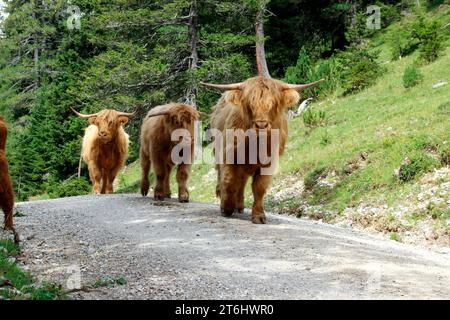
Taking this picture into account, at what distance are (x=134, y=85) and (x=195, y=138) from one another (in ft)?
35.3

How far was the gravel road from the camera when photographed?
15.9ft

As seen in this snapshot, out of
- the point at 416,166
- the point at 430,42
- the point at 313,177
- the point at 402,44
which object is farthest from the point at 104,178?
the point at 402,44

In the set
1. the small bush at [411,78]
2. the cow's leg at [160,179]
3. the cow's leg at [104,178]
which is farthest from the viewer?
the small bush at [411,78]

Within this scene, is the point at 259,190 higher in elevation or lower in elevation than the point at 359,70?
lower

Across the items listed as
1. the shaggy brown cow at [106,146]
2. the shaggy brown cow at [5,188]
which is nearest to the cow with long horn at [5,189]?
the shaggy brown cow at [5,188]

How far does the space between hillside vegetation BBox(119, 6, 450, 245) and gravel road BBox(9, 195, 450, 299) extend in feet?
5.14

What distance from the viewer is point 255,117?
305 inches

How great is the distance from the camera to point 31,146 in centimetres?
2848

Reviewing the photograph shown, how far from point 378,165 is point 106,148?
5.74m

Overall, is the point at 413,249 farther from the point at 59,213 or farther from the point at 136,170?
the point at 136,170

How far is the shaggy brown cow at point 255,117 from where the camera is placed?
7.77 m

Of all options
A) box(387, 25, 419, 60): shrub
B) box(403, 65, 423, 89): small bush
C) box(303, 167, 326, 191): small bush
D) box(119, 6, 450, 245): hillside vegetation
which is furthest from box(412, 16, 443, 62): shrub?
box(303, 167, 326, 191): small bush

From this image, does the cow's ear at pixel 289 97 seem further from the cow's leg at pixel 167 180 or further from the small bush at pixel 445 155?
the small bush at pixel 445 155

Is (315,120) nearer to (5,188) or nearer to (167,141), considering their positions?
(167,141)
